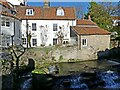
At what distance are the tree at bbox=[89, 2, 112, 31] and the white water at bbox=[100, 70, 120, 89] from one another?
23573mm

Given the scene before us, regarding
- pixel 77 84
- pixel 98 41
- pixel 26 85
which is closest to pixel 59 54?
pixel 98 41

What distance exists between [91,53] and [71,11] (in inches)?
367

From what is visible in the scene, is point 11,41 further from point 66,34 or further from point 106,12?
point 106,12

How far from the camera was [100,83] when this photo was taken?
75.2 ft

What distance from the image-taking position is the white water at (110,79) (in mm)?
22597

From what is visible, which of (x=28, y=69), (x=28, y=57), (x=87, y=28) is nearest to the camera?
→ (x=28, y=69)

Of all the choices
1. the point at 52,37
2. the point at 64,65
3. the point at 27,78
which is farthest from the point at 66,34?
the point at 27,78

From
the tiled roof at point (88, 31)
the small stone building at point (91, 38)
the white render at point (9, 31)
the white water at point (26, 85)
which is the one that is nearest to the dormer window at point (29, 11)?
the white render at point (9, 31)

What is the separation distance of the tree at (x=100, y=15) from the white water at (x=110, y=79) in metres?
23.6

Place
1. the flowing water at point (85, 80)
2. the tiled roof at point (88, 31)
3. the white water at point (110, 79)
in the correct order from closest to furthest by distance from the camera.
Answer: the flowing water at point (85, 80) → the white water at point (110, 79) → the tiled roof at point (88, 31)

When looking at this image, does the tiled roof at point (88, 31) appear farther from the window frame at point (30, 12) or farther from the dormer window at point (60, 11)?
the window frame at point (30, 12)

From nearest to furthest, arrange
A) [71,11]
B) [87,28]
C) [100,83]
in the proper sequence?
[100,83]
[87,28]
[71,11]

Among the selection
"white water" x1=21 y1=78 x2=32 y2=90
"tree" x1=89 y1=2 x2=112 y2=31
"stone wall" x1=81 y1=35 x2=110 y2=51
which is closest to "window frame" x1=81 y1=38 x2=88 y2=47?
"stone wall" x1=81 y1=35 x2=110 y2=51

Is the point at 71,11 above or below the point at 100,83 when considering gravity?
above
